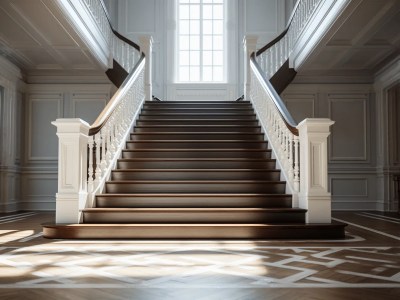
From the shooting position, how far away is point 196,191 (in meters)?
5.24

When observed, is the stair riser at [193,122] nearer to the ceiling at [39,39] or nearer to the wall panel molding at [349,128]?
the ceiling at [39,39]

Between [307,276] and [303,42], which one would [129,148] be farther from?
[307,276]

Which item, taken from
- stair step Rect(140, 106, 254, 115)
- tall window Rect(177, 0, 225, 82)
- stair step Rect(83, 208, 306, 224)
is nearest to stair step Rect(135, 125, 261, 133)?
stair step Rect(140, 106, 254, 115)

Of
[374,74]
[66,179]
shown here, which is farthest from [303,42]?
[66,179]

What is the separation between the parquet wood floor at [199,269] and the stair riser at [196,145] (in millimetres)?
2282

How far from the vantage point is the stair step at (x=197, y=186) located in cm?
522

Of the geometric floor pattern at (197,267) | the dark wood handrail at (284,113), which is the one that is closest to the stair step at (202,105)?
the dark wood handrail at (284,113)

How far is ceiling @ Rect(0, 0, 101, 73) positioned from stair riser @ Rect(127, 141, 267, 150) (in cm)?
187

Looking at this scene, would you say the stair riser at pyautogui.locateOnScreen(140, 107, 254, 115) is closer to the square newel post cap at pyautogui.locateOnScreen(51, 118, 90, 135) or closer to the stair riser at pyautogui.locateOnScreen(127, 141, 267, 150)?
the stair riser at pyautogui.locateOnScreen(127, 141, 267, 150)

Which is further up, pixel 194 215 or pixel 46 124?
pixel 46 124

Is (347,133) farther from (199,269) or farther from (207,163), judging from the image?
(199,269)

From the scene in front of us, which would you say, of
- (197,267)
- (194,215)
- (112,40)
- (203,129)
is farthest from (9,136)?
(197,267)

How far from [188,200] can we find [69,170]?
1.21m

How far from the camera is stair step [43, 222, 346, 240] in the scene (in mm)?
4281
